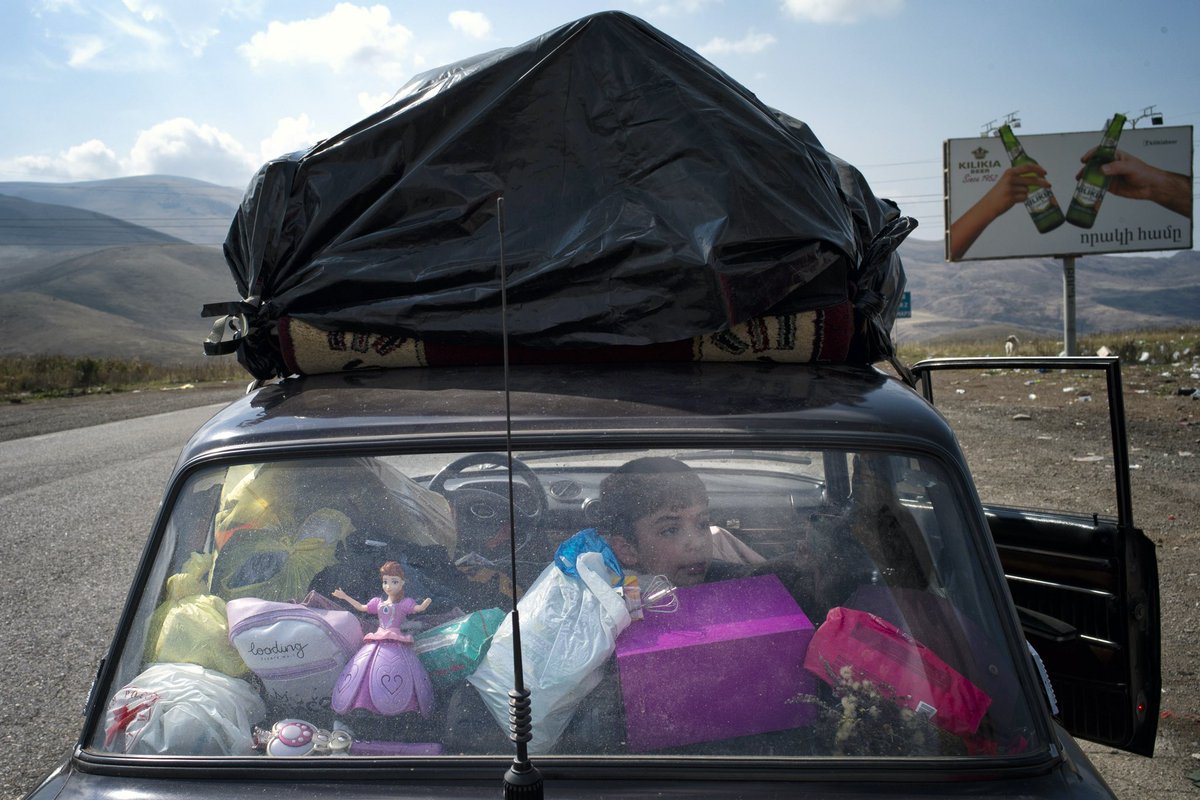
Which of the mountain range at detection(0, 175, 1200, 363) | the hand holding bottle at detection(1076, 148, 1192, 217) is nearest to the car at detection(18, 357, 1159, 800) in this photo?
the hand holding bottle at detection(1076, 148, 1192, 217)

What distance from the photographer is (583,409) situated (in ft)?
6.11

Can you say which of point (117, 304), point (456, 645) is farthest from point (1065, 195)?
point (117, 304)

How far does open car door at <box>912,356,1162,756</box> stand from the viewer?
7.98 feet

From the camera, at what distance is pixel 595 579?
1723 millimetres

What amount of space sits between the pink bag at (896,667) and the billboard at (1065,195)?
2546cm

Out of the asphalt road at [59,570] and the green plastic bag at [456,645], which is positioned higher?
the green plastic bag at [456,645]

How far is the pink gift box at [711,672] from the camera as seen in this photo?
1.60 m

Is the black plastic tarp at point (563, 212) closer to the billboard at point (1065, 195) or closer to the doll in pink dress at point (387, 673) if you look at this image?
the doll in pink dress at point (387, 673)

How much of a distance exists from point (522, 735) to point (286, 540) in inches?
32.3

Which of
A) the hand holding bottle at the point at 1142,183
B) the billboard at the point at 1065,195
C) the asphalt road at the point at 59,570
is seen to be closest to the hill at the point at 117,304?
the asphalt road at the point at 59,570

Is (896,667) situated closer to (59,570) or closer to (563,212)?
(563,212)

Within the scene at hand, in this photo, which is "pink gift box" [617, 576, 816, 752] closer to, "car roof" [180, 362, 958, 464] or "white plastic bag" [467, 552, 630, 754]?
"white plastic bag" [467, 552, 630, 754]

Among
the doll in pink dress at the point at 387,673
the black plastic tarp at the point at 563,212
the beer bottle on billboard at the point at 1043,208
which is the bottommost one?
the doll in pink dress at the point at 387,673

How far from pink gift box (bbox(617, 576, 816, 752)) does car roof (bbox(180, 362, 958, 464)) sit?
35 cm
